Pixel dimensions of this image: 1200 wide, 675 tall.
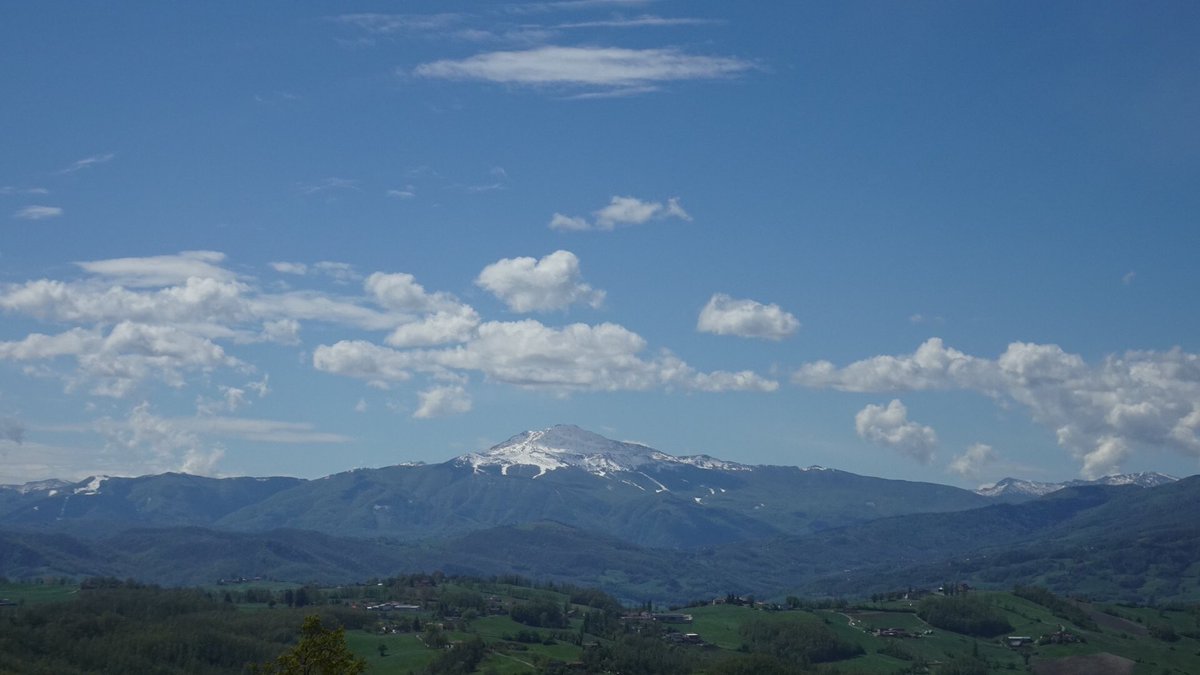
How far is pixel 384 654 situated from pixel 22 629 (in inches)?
1884

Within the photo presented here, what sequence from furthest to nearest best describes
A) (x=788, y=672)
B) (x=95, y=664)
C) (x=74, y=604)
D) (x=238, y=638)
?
(x=74, y=604) < (x=238, y=638) < (x=788, y=672) < (x=95, y=664)

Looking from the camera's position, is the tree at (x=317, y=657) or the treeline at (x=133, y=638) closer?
the tree at (x=317, y=657)

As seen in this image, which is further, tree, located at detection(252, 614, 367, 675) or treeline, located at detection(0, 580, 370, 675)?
treeline, located at detection(0, 580, 370, 675)

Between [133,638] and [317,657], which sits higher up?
[317,657]

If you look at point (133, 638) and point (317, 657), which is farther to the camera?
point (133, 638)

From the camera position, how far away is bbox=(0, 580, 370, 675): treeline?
154500 mm

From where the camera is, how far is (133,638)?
16750 cm

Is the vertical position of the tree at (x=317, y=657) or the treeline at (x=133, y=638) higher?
the tree at (x=317, y=657)

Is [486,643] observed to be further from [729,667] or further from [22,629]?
[22,629]

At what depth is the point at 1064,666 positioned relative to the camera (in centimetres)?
19938

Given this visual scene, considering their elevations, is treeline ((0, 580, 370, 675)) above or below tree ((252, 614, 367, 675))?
below

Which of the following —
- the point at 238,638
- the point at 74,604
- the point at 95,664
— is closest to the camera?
the point at 95,664

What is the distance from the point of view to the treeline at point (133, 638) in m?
154

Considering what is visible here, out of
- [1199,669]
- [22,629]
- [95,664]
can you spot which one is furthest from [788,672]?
[22,629]
